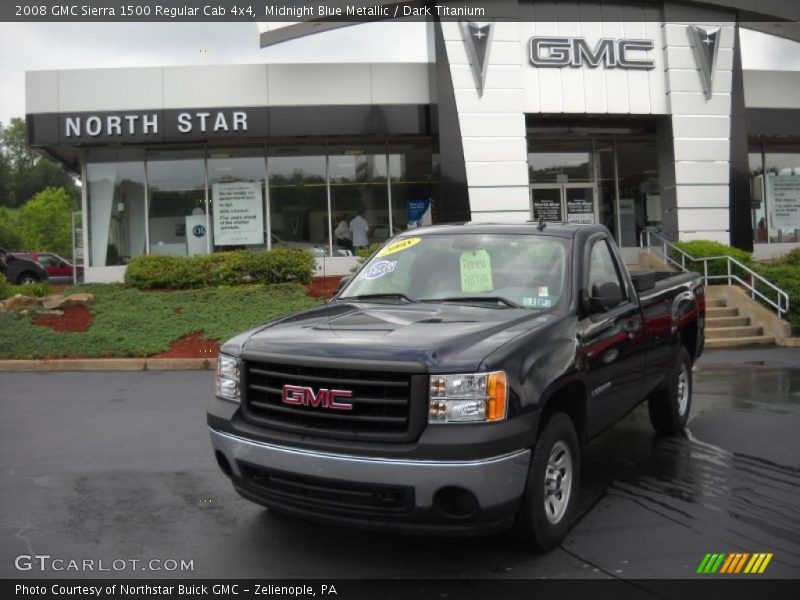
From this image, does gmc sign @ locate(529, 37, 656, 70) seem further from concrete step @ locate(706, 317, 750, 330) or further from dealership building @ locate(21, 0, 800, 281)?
concrete step @ locate(706, 317, 750, 330)

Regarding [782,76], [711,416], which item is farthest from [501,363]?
[782,76]

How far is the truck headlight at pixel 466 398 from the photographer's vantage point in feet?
11.8

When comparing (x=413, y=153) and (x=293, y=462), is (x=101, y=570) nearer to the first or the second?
(x=293, y=462)

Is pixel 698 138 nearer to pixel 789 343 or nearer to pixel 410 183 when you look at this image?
pixel 789 343

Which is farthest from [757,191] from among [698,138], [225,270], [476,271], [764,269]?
[476,271]

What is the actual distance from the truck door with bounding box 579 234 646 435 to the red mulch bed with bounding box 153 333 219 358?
25.6 feet

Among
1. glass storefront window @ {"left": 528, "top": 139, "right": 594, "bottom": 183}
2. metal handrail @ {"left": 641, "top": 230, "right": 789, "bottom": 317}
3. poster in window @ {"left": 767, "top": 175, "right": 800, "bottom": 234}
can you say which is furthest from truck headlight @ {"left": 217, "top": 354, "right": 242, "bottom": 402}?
poster in window @ {"left": 767, "top": 175, "right": 800, "bottom": 234}

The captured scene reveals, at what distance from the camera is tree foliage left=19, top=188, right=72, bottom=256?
66438 mm

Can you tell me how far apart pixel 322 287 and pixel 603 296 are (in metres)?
12.1

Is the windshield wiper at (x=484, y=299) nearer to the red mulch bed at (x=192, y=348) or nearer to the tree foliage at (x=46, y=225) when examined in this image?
the red mulch bed at (x=192, y=348)

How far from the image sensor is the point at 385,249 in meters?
5.56

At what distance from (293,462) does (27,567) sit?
5.33ft

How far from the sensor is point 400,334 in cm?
389

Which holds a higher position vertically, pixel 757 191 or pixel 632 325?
pixel 757 191
